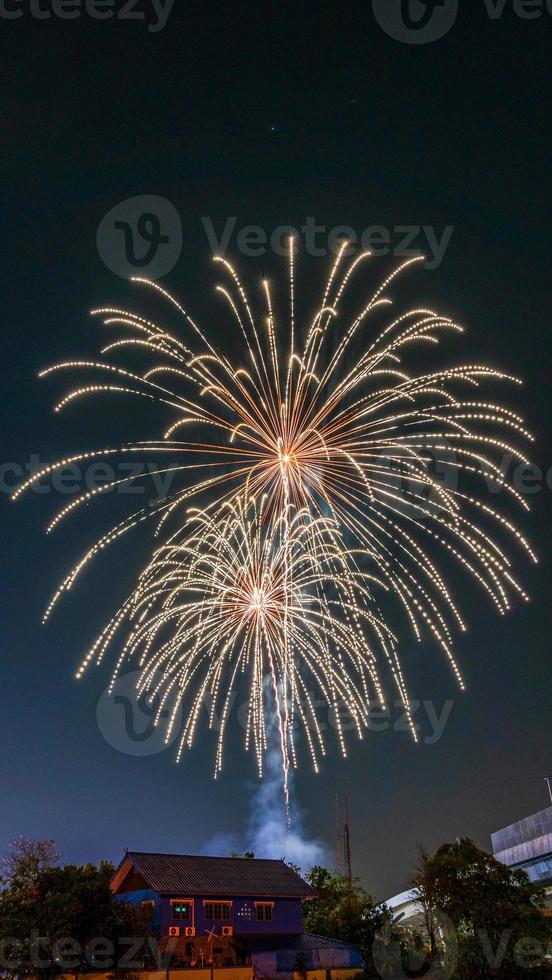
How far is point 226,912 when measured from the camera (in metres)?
39.2

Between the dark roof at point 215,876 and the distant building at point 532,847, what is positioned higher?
the distant building at point 532,847

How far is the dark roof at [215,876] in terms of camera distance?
3831 cm

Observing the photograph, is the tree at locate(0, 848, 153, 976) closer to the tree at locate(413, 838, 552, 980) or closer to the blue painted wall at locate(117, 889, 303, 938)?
the blue painted wall at locate(117, 889, 303, 938)

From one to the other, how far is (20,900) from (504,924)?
18307mm

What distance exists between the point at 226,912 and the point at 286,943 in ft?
10.7

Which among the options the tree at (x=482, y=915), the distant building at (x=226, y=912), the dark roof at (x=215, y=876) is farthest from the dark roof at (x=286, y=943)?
the tree at (x=482, y=915)

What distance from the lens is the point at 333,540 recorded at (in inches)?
1001

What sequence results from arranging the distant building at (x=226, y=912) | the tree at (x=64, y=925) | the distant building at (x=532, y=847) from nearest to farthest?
the tree at (x=64, y=925) → the distant building at (x=226, y=912) → the distant building at (x=532, y=847)

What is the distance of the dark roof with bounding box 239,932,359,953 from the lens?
127 feet

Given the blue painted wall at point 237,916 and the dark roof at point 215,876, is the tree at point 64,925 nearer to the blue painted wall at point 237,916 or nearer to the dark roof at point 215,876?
the blue painted wall at point 237,916

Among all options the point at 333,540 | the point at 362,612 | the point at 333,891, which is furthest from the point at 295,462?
the point at 333,891

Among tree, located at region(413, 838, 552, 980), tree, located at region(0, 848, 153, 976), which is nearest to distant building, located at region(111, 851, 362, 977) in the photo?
tree, located at region(0, 848, 153, 976)

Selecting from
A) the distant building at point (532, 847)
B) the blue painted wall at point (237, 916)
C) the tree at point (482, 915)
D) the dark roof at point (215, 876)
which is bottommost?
the tree at point (482, 915)

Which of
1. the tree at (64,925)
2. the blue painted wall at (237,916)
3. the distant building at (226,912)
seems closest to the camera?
the tree at (64,925)
